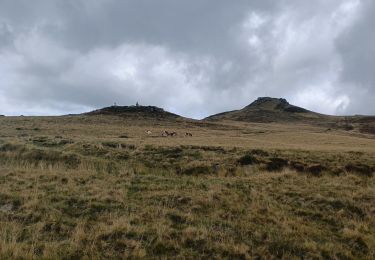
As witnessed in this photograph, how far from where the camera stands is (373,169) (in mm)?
21812

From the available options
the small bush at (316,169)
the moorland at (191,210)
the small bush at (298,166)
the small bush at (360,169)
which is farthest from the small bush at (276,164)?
the small bush at (360,169)

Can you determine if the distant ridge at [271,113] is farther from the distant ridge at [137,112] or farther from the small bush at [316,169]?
the small bush at [316,169]

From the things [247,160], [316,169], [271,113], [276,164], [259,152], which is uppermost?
[271,113]

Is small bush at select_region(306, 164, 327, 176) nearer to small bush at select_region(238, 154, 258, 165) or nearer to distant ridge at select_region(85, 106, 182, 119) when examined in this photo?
small bush at select_region(238, 154, 258, 165)

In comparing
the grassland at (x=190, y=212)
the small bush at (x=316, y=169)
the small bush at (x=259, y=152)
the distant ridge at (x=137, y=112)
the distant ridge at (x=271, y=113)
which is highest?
the distant ridge at (x=271, y=113)

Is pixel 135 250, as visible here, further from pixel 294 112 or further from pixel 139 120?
pixel 294 112

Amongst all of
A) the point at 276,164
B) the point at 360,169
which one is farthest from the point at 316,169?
the point at 360,169

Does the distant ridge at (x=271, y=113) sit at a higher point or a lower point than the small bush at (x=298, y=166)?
higher

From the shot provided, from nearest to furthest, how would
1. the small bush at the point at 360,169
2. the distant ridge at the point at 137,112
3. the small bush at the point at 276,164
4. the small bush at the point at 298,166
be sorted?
1. the small bush at the point at 360,169
2. the small bush at the point at 298,166
3. the small bush at the point at 276,164
4. the distant ridge at the point at 137,112

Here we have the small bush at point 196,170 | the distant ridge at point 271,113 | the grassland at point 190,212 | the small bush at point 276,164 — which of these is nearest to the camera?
the grassland at point 190,212

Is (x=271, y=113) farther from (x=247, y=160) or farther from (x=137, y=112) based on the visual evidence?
(x=247, y=160)

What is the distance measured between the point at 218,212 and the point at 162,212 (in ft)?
5.99

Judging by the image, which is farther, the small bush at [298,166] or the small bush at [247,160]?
the small bush at [247,160]

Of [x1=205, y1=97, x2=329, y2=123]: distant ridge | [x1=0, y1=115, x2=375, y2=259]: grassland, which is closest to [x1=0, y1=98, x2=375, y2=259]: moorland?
[x1=0, y1=115, x2=375, y2=259]: grassland
